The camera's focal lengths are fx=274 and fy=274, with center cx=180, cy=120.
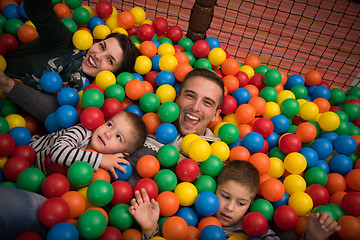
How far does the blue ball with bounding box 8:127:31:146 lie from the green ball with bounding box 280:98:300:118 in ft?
5.41

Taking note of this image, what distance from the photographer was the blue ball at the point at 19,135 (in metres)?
1.45

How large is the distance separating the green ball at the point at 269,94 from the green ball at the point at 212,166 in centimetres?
77

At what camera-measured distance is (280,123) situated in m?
1.87

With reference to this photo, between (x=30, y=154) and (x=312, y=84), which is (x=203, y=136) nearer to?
(x=30, y=154)

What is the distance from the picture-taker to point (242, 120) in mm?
1863

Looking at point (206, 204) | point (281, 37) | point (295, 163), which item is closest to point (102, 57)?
point (206, 204)

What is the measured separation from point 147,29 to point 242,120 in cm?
105

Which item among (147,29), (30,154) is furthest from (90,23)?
(30,154)

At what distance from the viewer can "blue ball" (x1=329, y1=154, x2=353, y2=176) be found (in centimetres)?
166

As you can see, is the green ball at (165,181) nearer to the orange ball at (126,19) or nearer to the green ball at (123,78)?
the green ball at (123,78)

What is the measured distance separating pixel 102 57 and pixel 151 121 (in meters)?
0.58

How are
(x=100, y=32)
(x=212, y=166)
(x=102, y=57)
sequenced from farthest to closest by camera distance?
(x=100, y=32) < (x=102, y=57) < (x=212, y=166)

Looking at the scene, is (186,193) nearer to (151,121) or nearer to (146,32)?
(151,121)

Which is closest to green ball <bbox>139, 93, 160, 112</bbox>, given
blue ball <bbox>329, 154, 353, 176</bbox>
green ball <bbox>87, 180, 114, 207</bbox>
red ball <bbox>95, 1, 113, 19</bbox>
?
green ball <bbox>87, 180, 114, 207</bbox>
